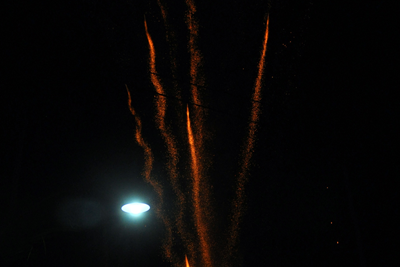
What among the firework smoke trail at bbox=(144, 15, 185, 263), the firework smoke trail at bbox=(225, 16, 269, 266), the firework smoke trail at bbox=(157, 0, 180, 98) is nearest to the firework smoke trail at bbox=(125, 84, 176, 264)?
the firework smoke trail at bbox=(144, 15, 185, 263)

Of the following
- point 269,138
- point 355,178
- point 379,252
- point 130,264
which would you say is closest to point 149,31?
point 269,138

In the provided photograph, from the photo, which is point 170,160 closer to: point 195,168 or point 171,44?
point 195,168

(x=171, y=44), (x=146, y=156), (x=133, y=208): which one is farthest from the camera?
(x=146, y=156)

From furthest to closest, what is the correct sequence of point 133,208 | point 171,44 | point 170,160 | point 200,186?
point 200,186 < point 170,160 < point 171,44 < point 133,208

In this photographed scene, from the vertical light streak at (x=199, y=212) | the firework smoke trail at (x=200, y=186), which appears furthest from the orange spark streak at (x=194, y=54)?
the vertical light streak at (x=199, y=212)

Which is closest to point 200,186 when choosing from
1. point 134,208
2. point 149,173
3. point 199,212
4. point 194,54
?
point 199,212

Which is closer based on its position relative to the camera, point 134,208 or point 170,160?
point 134,208

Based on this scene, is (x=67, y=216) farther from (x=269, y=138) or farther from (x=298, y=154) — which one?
(x=298, y=154)

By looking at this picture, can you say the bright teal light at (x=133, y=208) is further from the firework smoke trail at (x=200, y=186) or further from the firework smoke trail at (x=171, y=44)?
the firework smoke trail at (x=200, y=186)

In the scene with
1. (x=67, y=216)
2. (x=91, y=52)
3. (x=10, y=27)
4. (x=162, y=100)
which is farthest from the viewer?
(x=162, y=100)

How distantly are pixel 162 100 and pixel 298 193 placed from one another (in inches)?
186

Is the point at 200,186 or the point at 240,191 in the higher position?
the point at 200,186

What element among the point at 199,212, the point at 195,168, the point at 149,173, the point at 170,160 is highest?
the point at 170,160

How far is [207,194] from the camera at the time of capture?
7.69 metres
